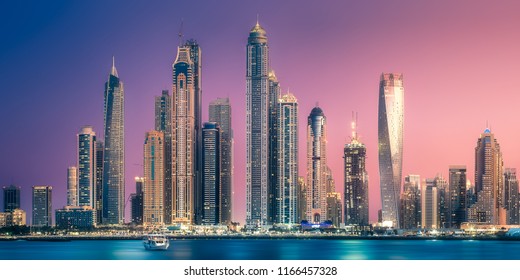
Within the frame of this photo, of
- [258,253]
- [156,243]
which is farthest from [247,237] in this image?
[258,253]

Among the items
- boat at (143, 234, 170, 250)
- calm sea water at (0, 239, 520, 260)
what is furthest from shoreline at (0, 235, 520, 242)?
boat at (143, 234, 170, 250)

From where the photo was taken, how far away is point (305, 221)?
12312cm

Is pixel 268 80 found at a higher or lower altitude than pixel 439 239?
higher

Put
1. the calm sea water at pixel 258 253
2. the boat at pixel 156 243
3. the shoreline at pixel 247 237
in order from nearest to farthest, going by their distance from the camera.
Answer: the calm sea water at pixel 258 253
the boat at pixel 156 243
the shoreline at pixel 247 237

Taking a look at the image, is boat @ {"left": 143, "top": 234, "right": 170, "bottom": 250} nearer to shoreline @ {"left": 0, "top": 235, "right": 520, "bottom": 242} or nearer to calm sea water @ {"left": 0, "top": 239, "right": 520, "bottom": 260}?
calm sea water @ {"left": 0, "top": 239, "right": 520, "bottom": 260}

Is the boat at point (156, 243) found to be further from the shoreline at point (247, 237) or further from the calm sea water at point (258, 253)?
the shoreline at point (247, 237)

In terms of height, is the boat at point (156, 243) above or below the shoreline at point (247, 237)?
above

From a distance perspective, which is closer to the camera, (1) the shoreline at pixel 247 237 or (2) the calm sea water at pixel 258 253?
(2) the calm sea water at pixel 258 253

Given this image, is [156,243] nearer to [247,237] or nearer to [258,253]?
[258,253]

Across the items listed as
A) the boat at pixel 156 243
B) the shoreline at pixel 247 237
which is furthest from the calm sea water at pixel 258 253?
the shoreline at pixel 247 237
